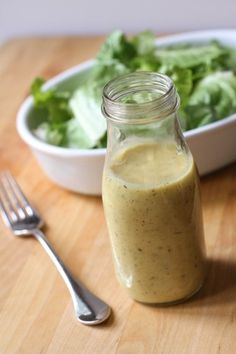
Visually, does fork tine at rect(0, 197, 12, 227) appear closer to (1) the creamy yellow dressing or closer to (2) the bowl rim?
(2) the bowl rim

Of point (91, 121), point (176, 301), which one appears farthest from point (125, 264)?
point (91, 121)

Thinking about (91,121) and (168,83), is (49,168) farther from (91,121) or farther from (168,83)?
(168,83)

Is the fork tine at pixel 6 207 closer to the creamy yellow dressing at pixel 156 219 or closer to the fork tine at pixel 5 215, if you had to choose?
the fork tine at pixel 5 215

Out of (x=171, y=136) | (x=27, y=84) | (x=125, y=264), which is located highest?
(x=171, y=136)

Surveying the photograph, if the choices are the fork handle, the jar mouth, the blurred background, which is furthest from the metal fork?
the blurred background

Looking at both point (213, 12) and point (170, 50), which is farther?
point (213, 12)

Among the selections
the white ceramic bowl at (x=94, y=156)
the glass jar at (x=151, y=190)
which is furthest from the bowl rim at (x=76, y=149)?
the glass jar at (x=151, y=190)
